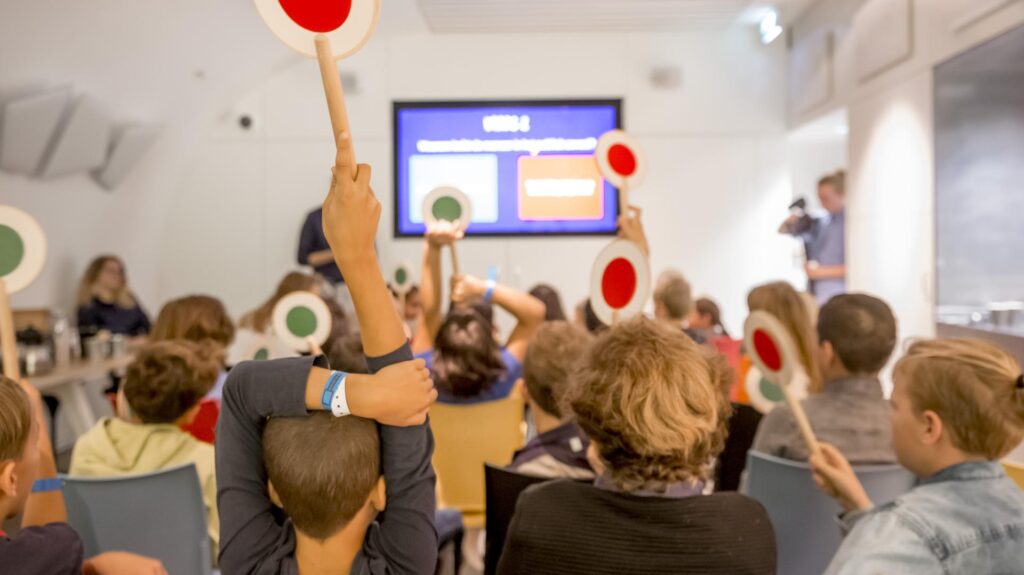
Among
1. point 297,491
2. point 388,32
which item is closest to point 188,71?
point 388,32

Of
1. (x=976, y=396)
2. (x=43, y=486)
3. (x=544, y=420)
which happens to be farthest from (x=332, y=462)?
(x=544, y=420)

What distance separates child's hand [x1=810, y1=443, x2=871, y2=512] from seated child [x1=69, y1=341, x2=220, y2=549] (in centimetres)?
138

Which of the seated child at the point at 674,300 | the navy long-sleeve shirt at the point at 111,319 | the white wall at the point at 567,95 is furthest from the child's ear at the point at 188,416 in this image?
the white wall at the point at 567,95

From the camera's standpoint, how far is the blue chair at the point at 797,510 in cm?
192

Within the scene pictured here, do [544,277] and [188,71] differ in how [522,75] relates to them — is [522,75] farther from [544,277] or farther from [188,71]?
[188,71]

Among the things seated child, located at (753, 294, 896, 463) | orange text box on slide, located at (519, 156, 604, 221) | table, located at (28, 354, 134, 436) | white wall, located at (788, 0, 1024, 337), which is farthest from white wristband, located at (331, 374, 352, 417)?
orange text box on slide, located at (519, 156, 604, 221)

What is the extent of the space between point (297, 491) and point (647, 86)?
6.48 metres

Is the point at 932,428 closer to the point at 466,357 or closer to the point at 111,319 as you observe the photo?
the point at 466,357

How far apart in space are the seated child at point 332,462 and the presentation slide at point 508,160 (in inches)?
222

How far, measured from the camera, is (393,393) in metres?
0.96

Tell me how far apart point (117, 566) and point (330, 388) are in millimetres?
Result: 584

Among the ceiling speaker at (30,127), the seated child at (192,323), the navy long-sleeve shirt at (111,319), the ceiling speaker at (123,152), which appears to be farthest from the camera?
the ceiling speaker at (123,152)

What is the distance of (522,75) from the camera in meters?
7.07

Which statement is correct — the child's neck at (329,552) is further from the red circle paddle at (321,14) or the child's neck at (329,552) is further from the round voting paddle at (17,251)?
the round voting paddle at (17,251)
